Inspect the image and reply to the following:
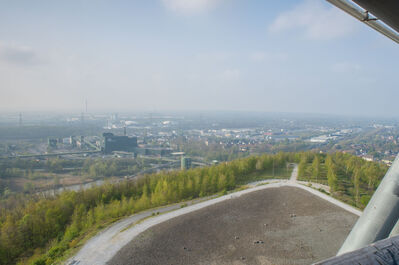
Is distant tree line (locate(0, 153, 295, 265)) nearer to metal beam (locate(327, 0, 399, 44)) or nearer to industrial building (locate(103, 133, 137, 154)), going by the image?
metal beam (locate(327, 0, 399, 44))

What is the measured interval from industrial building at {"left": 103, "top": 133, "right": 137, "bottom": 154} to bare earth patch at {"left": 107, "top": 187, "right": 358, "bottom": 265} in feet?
110

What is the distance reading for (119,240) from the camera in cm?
901

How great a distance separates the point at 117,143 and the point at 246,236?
37.4 m

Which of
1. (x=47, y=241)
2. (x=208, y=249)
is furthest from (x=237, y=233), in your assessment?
(x=47, y=241)

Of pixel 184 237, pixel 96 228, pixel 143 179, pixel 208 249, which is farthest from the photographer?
pixel 143 179

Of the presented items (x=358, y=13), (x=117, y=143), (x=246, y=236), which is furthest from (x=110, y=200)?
(x=117, y=143)

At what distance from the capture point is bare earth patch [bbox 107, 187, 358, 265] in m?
7.68

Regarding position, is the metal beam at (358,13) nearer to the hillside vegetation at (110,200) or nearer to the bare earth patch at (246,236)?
the bare earth patch at (246,236)

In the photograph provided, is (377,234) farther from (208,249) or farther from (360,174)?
(360,174)

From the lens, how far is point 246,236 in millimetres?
8953

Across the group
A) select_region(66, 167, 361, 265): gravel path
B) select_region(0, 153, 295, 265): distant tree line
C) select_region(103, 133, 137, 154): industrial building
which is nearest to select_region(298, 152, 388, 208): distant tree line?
select_region(66, 167, 361, 265): gravel path

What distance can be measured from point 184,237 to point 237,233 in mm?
1953

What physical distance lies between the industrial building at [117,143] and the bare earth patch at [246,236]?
110 ft

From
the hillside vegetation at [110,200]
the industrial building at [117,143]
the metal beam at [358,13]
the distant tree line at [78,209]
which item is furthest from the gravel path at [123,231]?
the industrial building at [117,143]
